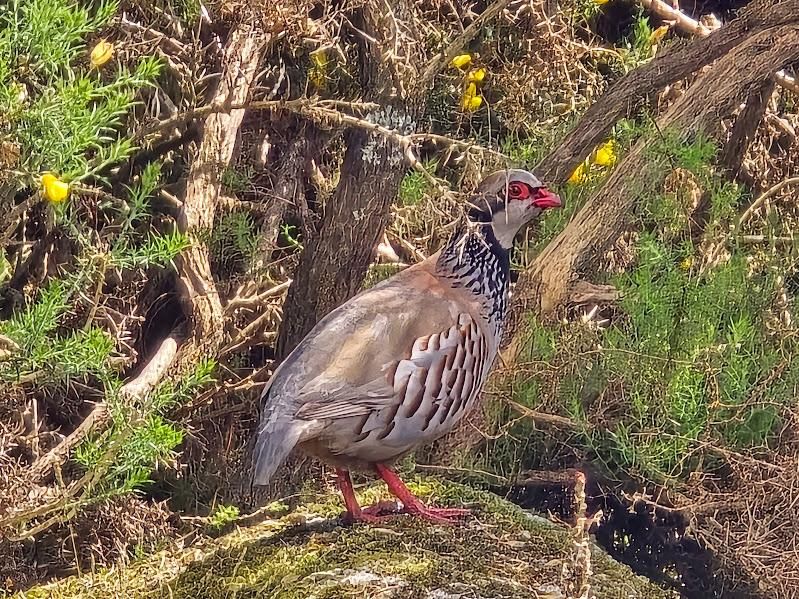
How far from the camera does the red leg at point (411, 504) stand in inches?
98.8

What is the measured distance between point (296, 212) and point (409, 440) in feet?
5.05

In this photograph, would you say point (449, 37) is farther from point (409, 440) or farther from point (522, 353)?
point (409, 440)

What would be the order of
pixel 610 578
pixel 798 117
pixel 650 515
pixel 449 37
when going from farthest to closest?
1. pixel 798 117
2. pixel 449 37
3. pixel 650 515
4. pixel 610 578

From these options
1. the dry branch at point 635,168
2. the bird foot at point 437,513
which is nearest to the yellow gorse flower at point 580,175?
the dry branch at point 635,168

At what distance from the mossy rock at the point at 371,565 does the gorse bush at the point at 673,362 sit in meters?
0.37

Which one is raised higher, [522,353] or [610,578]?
[522,353]

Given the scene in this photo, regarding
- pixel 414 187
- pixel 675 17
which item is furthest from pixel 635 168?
pixel 675 17

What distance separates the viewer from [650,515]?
2.88 meters

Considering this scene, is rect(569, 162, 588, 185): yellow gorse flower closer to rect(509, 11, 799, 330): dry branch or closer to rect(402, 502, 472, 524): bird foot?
rect(509, 11, 799, 330): dry branch

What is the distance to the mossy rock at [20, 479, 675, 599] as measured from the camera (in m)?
2.17

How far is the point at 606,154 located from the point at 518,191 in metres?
0.81

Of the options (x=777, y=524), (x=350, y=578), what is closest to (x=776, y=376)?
(x=777, y=524)

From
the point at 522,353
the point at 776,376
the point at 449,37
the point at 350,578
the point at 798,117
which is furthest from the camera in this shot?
the point at 798,117

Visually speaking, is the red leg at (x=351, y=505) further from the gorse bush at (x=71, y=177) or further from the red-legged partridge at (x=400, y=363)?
the gorse bush at (x=71, y=177)
